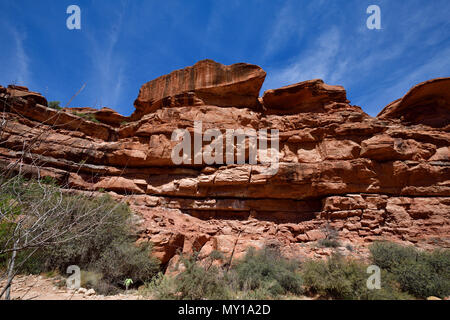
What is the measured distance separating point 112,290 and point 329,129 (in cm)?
1153

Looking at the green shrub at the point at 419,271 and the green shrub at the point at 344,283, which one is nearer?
the green shrub at the point at 344,283

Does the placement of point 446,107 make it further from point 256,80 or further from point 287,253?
point 287,253

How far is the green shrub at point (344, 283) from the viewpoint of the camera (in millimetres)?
3721

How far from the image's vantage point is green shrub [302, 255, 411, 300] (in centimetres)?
372

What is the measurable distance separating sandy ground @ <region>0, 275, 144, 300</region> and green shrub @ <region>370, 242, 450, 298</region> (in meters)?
5.94

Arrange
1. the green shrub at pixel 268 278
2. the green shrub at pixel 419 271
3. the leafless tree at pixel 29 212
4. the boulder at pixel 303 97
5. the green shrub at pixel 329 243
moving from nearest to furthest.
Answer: the leafless tree at pixel 29 212
the green shrub at pixel 419 271
the green shrub at pixel 268 278
the green shrub at pixel 329 243
the boulder at pixel 303 97

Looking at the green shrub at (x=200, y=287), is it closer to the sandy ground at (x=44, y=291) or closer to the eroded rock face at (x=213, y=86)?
the sandy ground at (x=44, y=291)

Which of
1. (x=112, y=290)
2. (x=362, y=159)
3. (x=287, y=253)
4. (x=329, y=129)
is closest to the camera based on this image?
(x=112, y=290)

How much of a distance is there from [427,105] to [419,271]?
11391mm

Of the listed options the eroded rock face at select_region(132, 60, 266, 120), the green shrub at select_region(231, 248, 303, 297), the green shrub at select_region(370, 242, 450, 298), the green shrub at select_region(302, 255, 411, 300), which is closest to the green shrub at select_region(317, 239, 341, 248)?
the green shrub at select_region(370, 242, 450, 298)

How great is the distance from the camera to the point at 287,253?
7.76m

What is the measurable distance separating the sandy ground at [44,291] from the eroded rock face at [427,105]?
15.5 metres

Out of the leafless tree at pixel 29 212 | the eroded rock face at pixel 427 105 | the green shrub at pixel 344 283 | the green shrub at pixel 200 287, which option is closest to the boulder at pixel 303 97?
the eroded rock face at pixel 427 105
